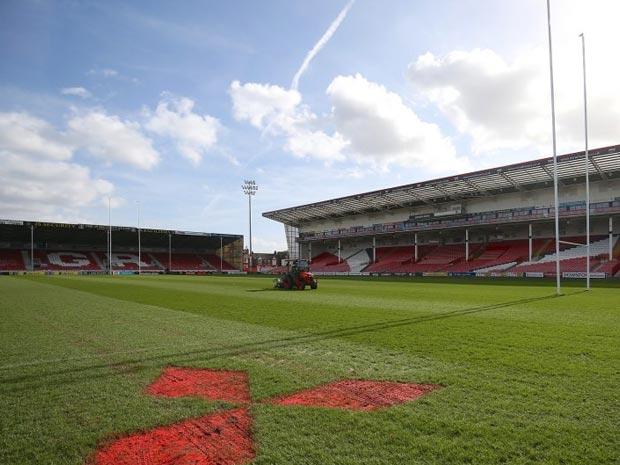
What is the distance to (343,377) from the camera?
6.15 metres

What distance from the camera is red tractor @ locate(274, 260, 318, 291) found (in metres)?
26.3

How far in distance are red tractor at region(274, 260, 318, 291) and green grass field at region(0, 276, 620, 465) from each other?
13.8 metres

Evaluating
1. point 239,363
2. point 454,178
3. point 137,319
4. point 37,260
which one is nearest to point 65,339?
point 137,319

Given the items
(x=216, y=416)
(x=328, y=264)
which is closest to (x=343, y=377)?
(x=216, y=416)

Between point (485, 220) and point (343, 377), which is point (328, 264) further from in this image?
point (343, 377)

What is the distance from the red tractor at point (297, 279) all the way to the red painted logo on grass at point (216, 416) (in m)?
19.6

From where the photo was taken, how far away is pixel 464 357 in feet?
23.7

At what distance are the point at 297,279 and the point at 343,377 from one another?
20.4 m

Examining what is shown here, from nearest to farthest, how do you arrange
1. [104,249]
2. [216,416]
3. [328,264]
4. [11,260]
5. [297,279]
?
[216,416]
[297,279]
[11,260]
[328,264]
[104,249]

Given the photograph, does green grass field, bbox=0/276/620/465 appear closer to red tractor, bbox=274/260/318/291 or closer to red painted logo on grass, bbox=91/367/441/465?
red painted logo on grass, bbox=91/367/441/465

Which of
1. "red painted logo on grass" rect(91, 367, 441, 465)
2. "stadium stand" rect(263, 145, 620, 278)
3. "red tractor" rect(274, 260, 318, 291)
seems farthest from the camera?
"stadium stand" rect(263, 145, 620, 278)

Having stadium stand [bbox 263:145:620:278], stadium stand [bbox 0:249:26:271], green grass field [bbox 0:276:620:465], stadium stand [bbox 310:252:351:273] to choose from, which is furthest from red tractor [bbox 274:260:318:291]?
stadium stand [bbox 0:249:26:271]

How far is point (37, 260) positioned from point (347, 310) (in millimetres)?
74603

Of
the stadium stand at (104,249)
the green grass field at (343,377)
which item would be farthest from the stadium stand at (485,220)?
the green grass field at (343,377)
